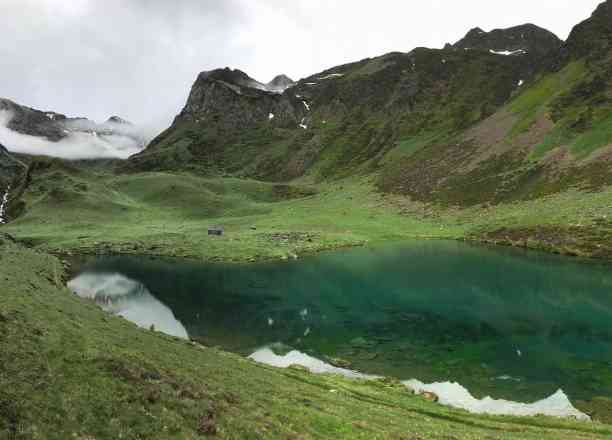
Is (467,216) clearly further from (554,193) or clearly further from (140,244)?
(140,244)

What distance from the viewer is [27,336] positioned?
24.8 meters

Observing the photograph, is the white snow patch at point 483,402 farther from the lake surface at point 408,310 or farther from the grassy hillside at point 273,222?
the grassy hillside at point 273,222

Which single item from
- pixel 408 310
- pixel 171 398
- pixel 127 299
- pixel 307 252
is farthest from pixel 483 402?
pixel 307 252

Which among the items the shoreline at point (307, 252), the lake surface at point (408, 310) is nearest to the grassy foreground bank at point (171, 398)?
the lake surface at point (408, 310)

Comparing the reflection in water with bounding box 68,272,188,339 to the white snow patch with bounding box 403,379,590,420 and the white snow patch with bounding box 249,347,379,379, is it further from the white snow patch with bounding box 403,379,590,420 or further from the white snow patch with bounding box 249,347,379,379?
the white snow patch with bounding box 403,379,590,420

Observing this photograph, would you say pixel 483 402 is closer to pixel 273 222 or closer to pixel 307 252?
pixel 307 252

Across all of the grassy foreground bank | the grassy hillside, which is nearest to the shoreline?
the grassy hillside

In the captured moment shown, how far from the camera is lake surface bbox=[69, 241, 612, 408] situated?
141 feet

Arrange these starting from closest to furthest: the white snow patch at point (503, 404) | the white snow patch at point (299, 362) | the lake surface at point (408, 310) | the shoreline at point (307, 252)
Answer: the white snow patch at point (503, 404), the white snow patch at point (299, 362), the lake surface at point (408, 310), the shoreline at point (307, 252)

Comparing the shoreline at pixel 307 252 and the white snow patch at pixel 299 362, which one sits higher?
the shoreline at pixel 307 252

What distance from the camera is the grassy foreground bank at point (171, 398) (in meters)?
18.1

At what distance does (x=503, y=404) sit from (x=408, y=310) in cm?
2679

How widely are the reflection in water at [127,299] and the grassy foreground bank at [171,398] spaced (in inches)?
766

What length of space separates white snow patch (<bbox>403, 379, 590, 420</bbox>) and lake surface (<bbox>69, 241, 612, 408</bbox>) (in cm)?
117
